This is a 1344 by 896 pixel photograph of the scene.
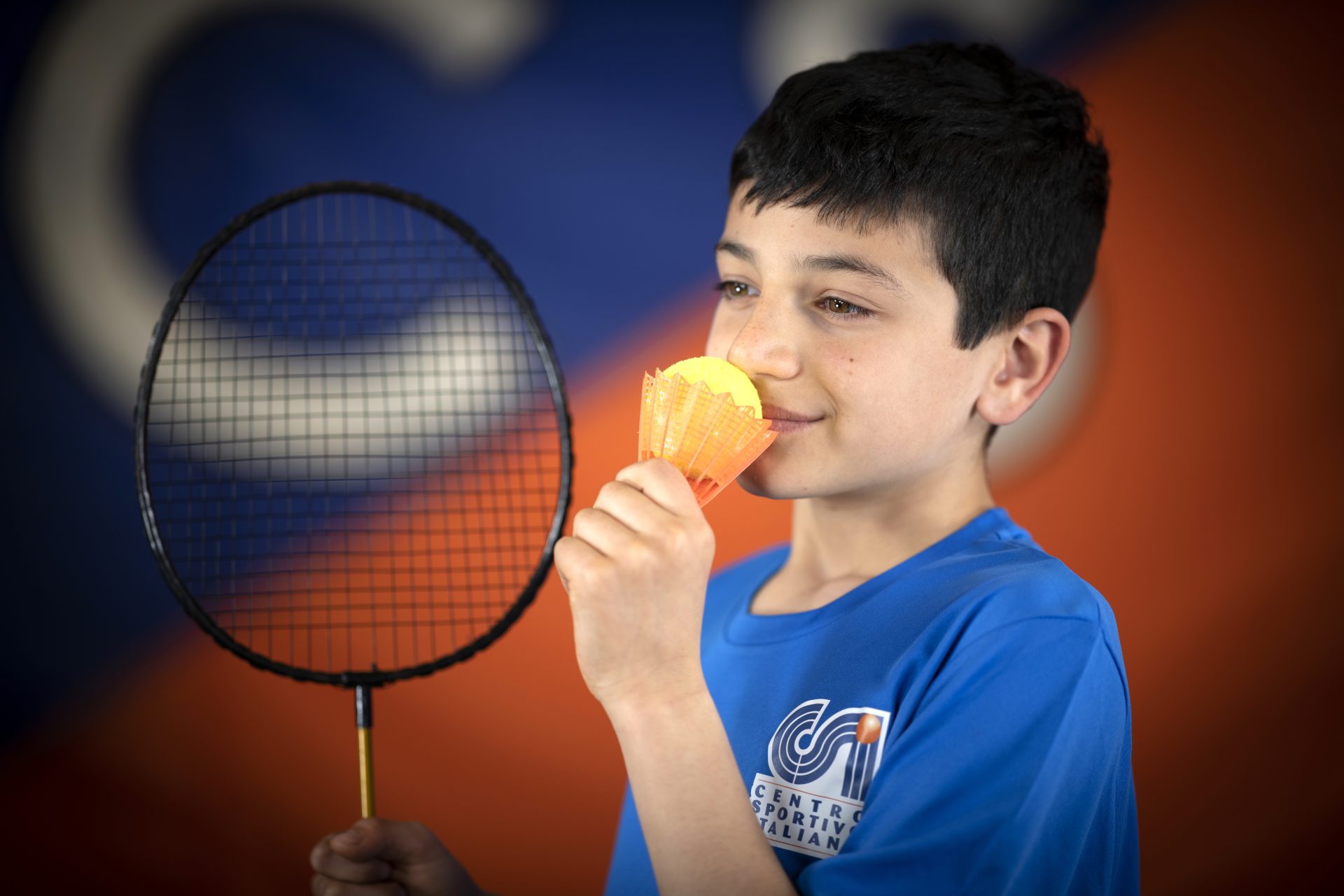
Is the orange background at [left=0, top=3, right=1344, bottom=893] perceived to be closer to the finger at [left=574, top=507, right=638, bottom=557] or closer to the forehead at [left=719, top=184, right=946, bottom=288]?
the forehead at [left=719, top=184, right=946, bottom=288]

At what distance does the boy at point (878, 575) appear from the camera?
2.27ft

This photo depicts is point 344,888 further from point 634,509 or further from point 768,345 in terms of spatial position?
point 768,345

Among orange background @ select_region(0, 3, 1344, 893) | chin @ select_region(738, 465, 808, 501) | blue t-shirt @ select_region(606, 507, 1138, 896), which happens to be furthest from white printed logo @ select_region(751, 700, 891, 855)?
orange background @ select_region(0, 3, 1344, 893)

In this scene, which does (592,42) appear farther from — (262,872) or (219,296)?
(262,872)

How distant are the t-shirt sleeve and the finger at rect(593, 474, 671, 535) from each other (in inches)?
8.5

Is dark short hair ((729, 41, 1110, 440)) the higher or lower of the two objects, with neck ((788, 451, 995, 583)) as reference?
higher

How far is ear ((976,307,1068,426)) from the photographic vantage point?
911mm

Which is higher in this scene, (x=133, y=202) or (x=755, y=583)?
(x=133, y=202)

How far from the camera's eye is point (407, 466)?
5.55 feet

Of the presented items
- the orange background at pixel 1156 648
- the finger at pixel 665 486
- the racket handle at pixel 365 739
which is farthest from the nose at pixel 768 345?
the orange background at pixel 1156 648

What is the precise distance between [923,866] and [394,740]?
1236 millimetres

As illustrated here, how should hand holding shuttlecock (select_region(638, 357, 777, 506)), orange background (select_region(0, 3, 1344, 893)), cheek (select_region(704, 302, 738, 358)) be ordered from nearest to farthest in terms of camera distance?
hand holding shuttlecock (select_region(638, 357, 777, 506)) < cheek (select_region(704, 302, 738, 358)) < orange background (select_region(0, 3, 1344, 893))

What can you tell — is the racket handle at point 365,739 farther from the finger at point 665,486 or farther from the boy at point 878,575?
the finger at point 665,486

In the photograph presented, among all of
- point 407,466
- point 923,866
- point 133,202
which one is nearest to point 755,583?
point 923,866
